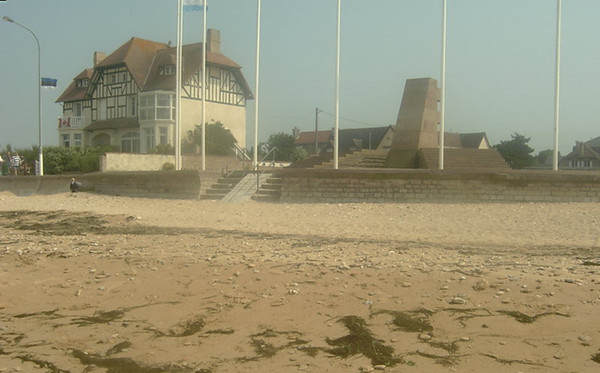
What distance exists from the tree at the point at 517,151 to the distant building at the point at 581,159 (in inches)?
430

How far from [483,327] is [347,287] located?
6.55 ft

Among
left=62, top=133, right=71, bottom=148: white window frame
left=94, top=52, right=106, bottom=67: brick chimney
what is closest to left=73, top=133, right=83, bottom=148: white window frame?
left=62, top=133, right=71, bottom=148: white window frame

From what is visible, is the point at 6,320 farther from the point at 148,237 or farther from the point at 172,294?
the point at 148,237

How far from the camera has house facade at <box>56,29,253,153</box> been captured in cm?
4141

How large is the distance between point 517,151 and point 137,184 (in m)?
A: 43.7

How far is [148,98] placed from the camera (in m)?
42.0

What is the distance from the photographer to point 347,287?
7.14 meters

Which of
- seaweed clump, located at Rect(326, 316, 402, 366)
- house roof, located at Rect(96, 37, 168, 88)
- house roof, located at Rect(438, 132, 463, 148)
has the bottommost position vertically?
seaweed clump, located at Rect(326, 316, 402, 366)

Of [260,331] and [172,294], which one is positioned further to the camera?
[172,294]

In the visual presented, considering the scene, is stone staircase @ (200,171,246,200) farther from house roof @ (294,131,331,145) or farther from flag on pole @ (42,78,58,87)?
house roof @ (294,131,331,145)

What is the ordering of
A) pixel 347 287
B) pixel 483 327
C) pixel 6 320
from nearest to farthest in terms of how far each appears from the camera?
pixel 483 327 → pixel 6 320 → pixel 347 287

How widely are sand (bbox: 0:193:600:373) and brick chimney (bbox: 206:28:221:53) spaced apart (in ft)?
112

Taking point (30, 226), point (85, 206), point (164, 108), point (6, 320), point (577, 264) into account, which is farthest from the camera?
point (164, 108)

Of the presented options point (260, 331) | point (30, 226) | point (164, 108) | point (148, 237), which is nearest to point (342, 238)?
point (148, 237)
